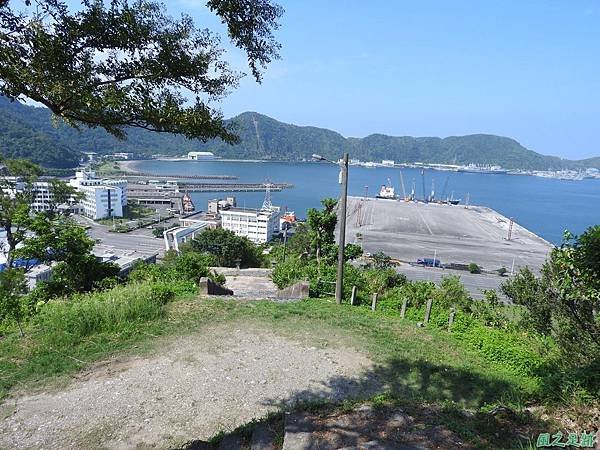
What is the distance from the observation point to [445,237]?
41.7 meters

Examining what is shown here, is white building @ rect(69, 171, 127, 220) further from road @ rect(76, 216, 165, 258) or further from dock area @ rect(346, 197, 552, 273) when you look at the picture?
dock area @ rect(346, 197, 552, 273)

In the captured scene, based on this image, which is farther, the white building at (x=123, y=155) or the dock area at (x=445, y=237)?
the white building at (x=123, y=155)

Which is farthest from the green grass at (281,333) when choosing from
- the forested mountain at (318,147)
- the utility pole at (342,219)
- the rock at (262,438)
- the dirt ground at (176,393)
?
the forested mountain at (318,147)

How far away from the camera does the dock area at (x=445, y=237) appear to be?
109ft

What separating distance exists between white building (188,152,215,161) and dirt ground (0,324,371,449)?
452 ft

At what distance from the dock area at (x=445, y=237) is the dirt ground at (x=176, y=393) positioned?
26.1m

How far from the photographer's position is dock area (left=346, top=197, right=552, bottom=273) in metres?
33.3

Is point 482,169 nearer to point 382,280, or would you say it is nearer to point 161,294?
point 382,280

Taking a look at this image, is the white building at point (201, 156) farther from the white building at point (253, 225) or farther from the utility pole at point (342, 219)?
the utility pole at point (342, 219)

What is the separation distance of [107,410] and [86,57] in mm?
2915

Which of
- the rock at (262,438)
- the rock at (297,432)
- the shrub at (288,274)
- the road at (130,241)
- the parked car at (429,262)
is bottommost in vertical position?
the road at (130,241)

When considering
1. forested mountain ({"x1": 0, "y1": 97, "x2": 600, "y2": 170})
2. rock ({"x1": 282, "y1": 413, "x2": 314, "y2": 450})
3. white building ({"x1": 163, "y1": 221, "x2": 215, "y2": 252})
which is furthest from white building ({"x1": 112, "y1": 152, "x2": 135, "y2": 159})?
rock ({"x1": 282, "y1": 413, "x2": 314, "y2": 450})

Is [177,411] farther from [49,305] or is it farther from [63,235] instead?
[63,235]

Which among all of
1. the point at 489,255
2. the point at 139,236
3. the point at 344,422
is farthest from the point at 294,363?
the point at 139,236
